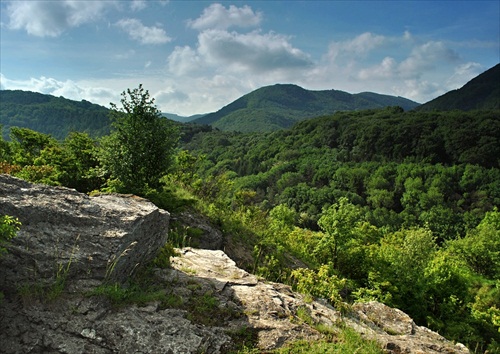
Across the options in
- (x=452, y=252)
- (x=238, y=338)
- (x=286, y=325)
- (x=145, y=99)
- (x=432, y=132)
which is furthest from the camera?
(x=432, y=132)

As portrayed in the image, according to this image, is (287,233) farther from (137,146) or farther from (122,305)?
(122,305)

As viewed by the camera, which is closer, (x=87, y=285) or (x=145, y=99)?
(x=87, y=285)

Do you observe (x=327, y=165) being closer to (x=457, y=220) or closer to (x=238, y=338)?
(x=457, y=220)

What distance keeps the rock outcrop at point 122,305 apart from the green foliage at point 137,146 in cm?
426

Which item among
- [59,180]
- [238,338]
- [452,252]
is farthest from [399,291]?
[452,252]

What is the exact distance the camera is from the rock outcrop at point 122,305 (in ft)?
18.5

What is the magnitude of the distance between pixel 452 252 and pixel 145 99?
4602cm

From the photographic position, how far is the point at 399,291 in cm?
1603

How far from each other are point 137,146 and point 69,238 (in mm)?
6705

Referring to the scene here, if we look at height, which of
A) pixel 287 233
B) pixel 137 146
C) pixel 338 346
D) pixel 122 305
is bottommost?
pixel 287 233

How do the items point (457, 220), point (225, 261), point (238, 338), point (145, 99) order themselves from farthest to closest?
point (457, 220) < point (145, 99) < point (225, 261) < point (238, 338)

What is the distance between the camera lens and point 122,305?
632 cm

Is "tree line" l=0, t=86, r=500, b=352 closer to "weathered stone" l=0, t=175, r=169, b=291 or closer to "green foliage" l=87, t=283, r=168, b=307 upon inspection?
"green foliage" l=87, t=283, r=168, b=307

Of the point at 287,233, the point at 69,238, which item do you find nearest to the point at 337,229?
the point at 287,233
